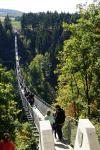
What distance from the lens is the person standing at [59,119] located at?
1711cm

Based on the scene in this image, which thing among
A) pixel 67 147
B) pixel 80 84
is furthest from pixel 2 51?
pixel 67 147

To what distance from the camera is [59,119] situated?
17.3 meters

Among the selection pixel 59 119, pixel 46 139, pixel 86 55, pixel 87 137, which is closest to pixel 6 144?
pixel 87 137

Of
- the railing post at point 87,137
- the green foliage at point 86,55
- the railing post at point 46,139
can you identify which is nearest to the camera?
the railing post at point 87,137

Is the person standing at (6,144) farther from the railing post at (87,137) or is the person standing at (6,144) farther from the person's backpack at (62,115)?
the person's backpack at (62,115)

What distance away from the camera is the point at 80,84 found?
1389 inches

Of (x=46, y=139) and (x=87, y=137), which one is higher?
(x=87, y=137)

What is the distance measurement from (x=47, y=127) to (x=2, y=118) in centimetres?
2014

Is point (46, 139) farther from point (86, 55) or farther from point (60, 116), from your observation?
point (86, 55)

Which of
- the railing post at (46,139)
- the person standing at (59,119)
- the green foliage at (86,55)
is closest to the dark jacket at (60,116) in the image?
the person standing at (59,119)

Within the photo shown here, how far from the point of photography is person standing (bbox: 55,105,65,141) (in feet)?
56.1

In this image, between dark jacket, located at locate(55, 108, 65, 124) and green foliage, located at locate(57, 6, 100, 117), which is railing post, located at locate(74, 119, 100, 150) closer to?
dark jacket, located at locate(55, 108, 65, 124)

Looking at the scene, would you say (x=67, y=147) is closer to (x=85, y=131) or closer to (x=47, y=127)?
(x=47, y=127)

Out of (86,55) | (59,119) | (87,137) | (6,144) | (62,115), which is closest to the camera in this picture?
(6,144)
